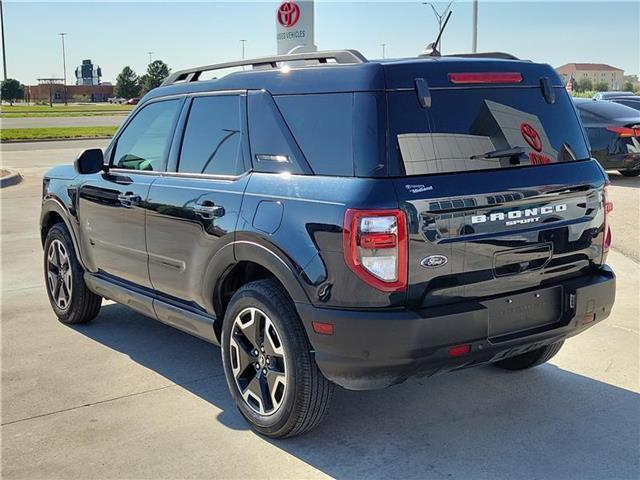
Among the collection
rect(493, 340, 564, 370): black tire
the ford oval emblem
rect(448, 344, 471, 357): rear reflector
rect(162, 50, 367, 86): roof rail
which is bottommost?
rect(493, 340, 564, 370): black tire

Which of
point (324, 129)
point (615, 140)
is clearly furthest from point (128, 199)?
point (615, 140)

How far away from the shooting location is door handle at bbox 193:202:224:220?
157 inches

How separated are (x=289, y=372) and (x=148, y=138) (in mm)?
2177

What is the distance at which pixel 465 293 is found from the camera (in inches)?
134

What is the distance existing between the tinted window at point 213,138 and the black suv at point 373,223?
0.01 meters

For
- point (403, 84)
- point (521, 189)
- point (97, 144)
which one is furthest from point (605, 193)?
point (97, 144)

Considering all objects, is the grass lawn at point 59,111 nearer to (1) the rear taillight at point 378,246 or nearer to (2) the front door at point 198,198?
(2) the front door at point 198,198

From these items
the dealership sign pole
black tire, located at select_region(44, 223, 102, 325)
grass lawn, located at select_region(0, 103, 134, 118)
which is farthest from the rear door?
grass lawn, located at select_region(0, 103, 134, 118)

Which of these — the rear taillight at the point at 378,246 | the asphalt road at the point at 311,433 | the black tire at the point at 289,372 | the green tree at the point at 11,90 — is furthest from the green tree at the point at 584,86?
the rear taillight at the point at 378,246

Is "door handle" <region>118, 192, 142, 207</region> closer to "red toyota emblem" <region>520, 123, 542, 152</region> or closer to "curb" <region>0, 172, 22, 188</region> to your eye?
"red toyota emblem" <region>520, 123, 542, 152</region>

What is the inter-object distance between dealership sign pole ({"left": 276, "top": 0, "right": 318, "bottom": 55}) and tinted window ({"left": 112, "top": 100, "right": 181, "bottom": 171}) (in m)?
8.09

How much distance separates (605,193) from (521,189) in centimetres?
78

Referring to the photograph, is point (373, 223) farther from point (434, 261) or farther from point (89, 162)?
point (89, 162)

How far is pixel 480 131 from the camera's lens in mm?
3596
